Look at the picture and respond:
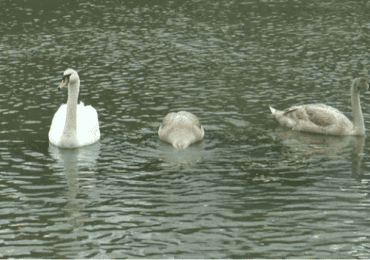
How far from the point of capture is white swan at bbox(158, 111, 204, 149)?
18.7 metres

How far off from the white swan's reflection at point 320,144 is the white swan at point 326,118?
0.17m

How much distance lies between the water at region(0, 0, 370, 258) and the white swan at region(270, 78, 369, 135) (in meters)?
0.26

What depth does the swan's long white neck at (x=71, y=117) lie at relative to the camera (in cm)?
1877

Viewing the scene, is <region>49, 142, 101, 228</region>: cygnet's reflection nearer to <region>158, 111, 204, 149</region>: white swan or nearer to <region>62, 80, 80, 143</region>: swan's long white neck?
<region>62, 80, 80, 143</region>: swan's long white neck

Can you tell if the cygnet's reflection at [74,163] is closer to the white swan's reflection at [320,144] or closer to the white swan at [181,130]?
the white swan at [181,130]

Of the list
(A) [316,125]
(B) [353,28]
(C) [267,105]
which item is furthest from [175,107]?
(B) [353,28]

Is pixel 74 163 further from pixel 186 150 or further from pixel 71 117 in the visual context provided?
pixel 186 150

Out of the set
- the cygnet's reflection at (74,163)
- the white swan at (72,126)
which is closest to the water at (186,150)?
the cygnet's reflection at (74,163)

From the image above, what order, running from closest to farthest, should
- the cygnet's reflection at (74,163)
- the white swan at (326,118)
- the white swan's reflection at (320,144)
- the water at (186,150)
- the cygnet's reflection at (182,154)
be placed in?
the water at (186,150), the cygnet's reflection at (74,163), the cygnet's reflection at (182,154), the white swan's reflection at (320,144), the white swan at (326,118)

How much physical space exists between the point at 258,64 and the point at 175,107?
576 centimetres

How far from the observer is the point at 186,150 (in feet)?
60.8

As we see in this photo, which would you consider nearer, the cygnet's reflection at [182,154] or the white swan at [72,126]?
the cygnet's reflection at [182,154]

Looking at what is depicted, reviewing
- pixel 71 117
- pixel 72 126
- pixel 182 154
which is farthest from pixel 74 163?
pixel 182 154

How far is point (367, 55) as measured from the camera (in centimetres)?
2748
